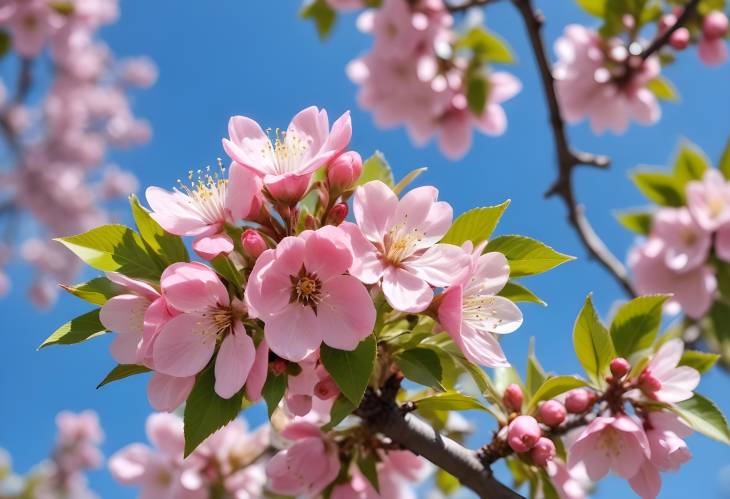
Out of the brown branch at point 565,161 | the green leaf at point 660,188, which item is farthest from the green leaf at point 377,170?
the green leaf at point 660,188

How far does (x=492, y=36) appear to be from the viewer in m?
3.18

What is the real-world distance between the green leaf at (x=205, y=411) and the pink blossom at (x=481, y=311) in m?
0.36

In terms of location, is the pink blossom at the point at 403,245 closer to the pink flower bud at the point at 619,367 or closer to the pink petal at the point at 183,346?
the pink petal at the point at 183,346

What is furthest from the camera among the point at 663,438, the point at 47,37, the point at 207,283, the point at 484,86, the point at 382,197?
the point at 47,37

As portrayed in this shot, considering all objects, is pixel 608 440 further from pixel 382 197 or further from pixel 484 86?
pixel 484 86

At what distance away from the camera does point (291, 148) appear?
120cm

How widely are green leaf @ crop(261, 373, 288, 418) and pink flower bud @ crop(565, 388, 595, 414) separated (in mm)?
609

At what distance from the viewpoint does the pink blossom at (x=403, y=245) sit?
102 cm

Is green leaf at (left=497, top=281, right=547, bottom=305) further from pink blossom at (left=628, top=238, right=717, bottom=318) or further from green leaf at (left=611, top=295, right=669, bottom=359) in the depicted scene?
pink blossom at (left=628, top=238, right=717, bottom=318)

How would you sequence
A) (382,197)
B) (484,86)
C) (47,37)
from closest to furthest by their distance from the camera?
(382,197), (484,86), (47,37)

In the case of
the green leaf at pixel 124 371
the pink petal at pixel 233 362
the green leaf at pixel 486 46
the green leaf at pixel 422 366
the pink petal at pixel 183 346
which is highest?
the green leaf at pixel 486 46

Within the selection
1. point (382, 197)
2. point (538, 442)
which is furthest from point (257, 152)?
point (538, 442)

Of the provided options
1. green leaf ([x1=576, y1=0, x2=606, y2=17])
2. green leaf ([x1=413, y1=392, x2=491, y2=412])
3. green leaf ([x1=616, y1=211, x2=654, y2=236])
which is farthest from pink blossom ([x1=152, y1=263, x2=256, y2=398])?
green leaf ([x1=576, y1=0, x2=606, y2=17])

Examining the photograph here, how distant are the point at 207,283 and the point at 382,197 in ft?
1.08
